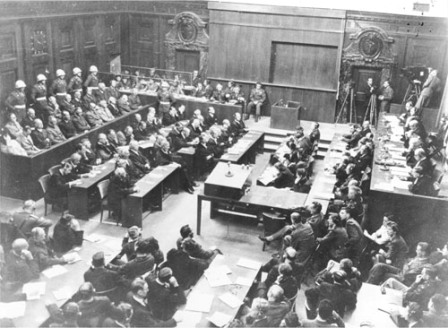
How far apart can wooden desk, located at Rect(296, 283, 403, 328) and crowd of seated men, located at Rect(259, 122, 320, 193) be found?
4188mm

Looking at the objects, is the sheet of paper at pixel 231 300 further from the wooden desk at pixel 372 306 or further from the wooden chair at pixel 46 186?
the wooden chair at pixel 46 186

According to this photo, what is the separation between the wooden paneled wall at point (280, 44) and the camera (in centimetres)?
1725

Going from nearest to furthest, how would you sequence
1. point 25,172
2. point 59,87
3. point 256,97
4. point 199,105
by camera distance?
point 25,172 < point 59,87 < point 199,105 < point 256,97

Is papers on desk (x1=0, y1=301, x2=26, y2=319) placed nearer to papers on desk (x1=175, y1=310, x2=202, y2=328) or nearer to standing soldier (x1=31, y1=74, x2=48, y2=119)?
papers on desk (x1=175, y1=310, x2=202, y2=328)

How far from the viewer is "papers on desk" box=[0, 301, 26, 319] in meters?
5.84

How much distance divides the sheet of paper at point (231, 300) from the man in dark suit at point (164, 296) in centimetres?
48

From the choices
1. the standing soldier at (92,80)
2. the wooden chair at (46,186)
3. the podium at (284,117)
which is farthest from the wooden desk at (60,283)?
the standing soldier at (92,80)

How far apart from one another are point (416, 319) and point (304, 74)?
12958 millimetres

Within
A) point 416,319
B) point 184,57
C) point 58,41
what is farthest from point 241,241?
point 184,57

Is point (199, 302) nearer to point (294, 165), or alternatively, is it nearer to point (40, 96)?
point (294, 165)

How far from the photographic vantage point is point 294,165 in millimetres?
11547

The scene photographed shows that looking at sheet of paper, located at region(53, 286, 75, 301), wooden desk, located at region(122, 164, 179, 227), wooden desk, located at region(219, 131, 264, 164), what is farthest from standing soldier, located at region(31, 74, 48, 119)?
sheet of paper, located at region(53, 286, 75, 301)

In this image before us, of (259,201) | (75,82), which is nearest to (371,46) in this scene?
(75,82)

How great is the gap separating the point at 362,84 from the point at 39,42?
1048cm
